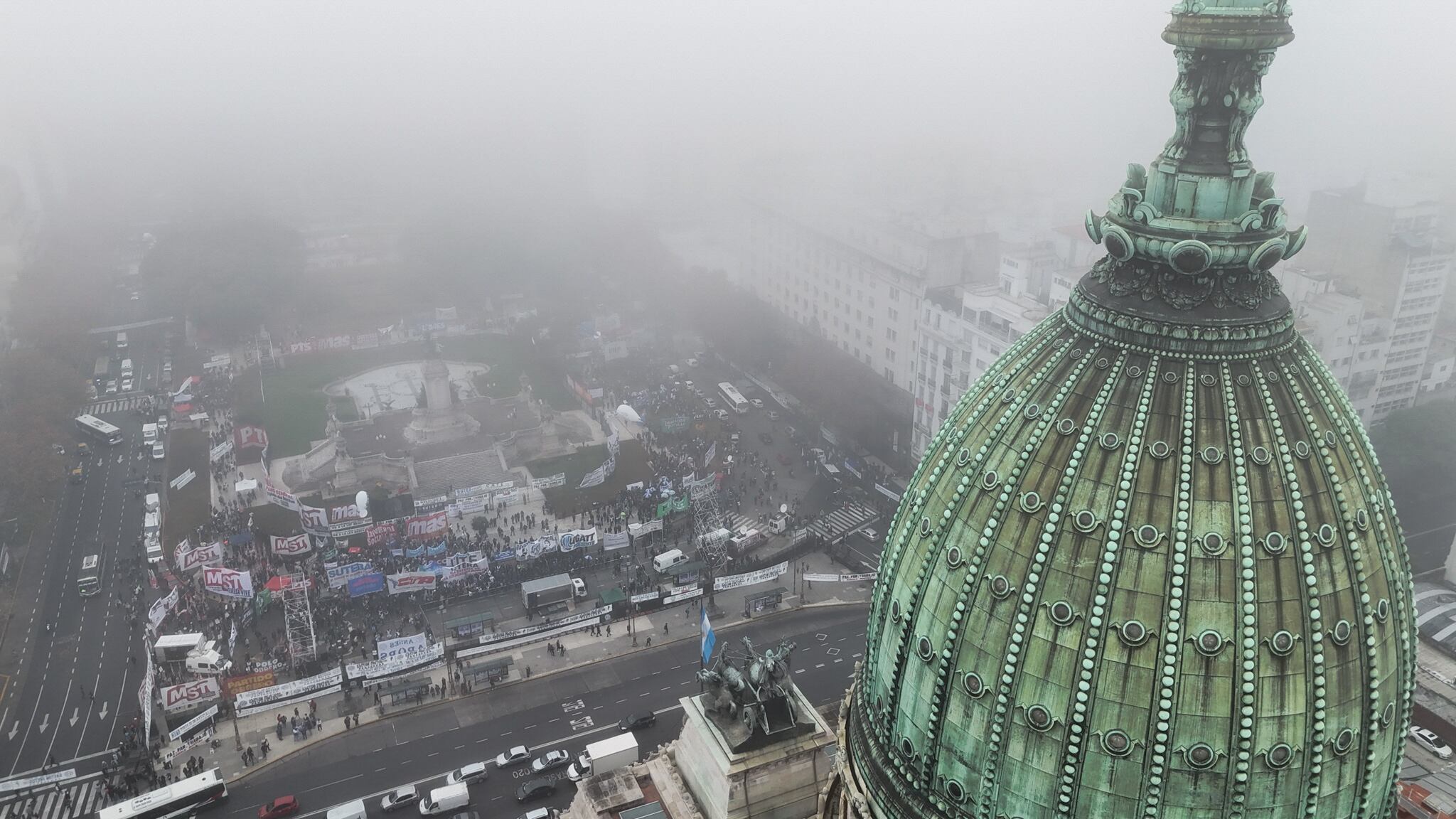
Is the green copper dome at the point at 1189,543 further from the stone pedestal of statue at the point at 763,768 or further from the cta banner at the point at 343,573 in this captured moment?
the cta banner at the point at 343,573

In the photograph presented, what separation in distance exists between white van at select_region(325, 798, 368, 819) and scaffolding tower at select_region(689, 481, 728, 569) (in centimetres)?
4307

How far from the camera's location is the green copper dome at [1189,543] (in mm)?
33531

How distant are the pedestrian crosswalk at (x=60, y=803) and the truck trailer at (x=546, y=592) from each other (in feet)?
121

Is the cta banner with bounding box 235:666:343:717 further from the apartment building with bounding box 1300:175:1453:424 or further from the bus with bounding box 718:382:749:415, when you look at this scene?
the apartment building with bounding box 1300:175:1453:424

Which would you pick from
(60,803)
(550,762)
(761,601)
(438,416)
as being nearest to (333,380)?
(438,416)

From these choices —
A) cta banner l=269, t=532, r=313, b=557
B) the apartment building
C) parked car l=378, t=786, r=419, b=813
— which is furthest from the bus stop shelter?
the apartment building

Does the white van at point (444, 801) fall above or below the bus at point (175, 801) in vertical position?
below

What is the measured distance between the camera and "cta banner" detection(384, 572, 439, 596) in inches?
4112

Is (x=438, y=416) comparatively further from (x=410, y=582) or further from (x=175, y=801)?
(x=175, y=801)

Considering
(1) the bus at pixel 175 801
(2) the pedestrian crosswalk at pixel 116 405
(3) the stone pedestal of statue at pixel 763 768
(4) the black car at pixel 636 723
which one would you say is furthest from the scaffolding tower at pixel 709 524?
(2) the pedestrian crosswalk at pixel 116 405

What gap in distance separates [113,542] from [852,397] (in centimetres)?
9183

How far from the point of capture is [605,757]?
268ft

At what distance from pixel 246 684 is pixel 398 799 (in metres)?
19.0

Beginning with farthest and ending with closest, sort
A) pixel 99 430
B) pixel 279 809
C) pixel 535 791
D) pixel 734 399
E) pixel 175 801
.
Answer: pixel 734 399 → pixel 99 430 → pixel 535 791 → pixel 279 809 → pixel 175 801
